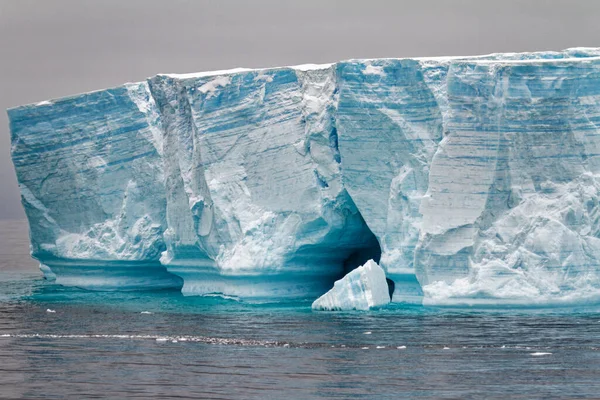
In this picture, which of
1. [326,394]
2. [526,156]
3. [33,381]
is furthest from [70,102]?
[326,394]

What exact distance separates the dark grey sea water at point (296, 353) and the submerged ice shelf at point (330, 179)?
95 centimetres

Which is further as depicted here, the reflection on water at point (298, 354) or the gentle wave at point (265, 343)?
the gentle wave at point (265, 343)

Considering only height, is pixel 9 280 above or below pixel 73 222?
below

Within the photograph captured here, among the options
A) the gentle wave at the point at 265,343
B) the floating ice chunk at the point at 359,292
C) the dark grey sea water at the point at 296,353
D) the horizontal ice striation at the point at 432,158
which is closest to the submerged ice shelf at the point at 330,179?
the horizontal ice striation at the point at 432,158

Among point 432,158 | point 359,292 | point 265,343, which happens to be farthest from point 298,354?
point 432,158

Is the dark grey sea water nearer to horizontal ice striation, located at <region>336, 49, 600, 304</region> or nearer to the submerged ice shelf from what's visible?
horizontal ice striation, located at <region>336, 49, 600, 304</region>

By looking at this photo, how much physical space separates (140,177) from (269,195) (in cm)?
456

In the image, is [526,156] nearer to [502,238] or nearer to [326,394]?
[502,238]

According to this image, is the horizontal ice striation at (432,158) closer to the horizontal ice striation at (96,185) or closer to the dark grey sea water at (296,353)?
the dark grey sea water at (296,353)

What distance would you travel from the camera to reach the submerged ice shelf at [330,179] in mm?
18766

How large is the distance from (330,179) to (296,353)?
6.01 metres

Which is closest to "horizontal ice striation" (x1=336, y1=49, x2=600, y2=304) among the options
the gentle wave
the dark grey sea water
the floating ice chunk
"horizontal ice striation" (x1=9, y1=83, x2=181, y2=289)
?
the floating ice chunk

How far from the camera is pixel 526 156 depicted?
1888cm

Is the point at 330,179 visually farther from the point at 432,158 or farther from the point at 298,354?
the point at 298,354
